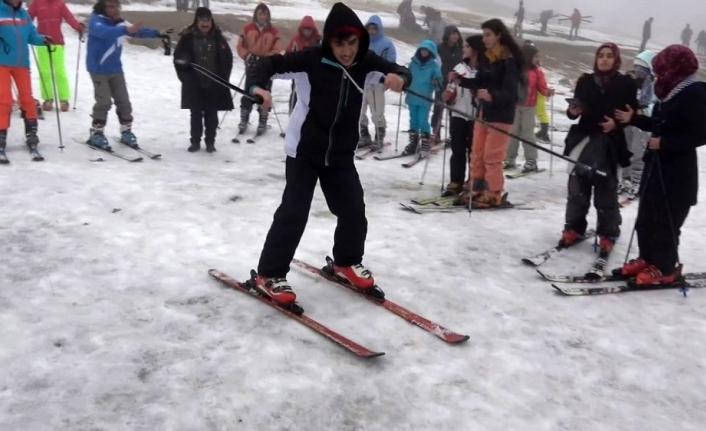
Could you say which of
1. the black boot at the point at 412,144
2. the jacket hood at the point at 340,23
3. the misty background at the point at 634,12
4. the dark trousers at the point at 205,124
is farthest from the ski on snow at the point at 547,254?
the misty background at the point at 634,12

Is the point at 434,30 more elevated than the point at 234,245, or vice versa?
the point at 434,30

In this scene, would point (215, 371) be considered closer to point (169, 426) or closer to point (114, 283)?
point (169, 426)

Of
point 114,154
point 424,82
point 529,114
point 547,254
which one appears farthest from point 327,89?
point 529,114

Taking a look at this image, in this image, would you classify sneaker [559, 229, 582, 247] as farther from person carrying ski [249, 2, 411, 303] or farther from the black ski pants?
person carrying ski [249, 2, 411, 303]

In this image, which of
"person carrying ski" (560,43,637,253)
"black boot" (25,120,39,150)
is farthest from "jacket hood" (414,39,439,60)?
"black boot" (25,120,39,150)

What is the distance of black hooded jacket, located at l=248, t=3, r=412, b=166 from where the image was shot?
14.4 ft

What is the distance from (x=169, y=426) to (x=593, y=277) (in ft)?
13.7

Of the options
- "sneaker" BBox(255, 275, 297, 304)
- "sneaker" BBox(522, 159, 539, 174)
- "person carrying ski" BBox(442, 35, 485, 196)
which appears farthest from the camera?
"sneaker" BBox(522, 159, 539, 174)

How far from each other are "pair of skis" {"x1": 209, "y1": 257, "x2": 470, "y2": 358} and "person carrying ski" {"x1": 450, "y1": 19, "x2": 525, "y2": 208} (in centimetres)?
268

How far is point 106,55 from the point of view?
909cm

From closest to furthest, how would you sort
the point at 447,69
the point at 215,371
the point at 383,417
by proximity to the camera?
1. the point at 383,417
2. the point at 215,371
3. the point at 447,69

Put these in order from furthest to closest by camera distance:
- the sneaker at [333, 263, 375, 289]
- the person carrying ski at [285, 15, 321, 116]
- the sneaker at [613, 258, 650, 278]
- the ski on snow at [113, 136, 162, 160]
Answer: the person carrying ski at [285, 15, 321, 116]
the ski on snow at [113, 136, 162, 160]
the sneaker at [613, 258, 650, 278]
the sneaker at [333, 263, 375, 289]

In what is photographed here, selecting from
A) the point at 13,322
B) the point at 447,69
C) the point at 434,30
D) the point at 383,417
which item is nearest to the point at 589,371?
the point at 383,417

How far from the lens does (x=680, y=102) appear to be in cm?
517
